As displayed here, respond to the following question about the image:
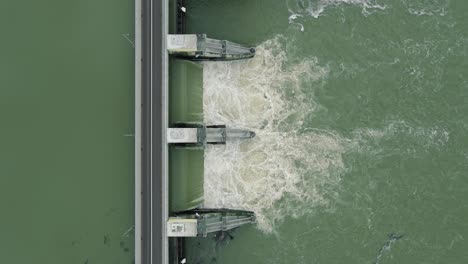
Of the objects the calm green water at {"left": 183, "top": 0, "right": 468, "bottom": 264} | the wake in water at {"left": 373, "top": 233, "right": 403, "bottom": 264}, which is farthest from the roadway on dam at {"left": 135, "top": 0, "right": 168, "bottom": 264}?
the wake in water at {"left": 373, "top": 233, "right": 403, "bottom": 264}

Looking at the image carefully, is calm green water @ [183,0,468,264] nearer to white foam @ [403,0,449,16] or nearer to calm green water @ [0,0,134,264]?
white foam @ [403,0,449,16]

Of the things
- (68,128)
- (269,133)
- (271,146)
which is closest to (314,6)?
(269,133)

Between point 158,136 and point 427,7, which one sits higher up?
point 427,7

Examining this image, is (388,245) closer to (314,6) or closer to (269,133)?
(269,133)

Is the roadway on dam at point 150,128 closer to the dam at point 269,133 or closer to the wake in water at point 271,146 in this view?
the dam at point 269,133

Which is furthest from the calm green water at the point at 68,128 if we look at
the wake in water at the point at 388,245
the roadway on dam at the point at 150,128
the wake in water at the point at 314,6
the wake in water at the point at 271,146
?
the wake in water at the point at 388,245

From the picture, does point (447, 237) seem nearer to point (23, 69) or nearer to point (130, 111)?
point (130, 111)
